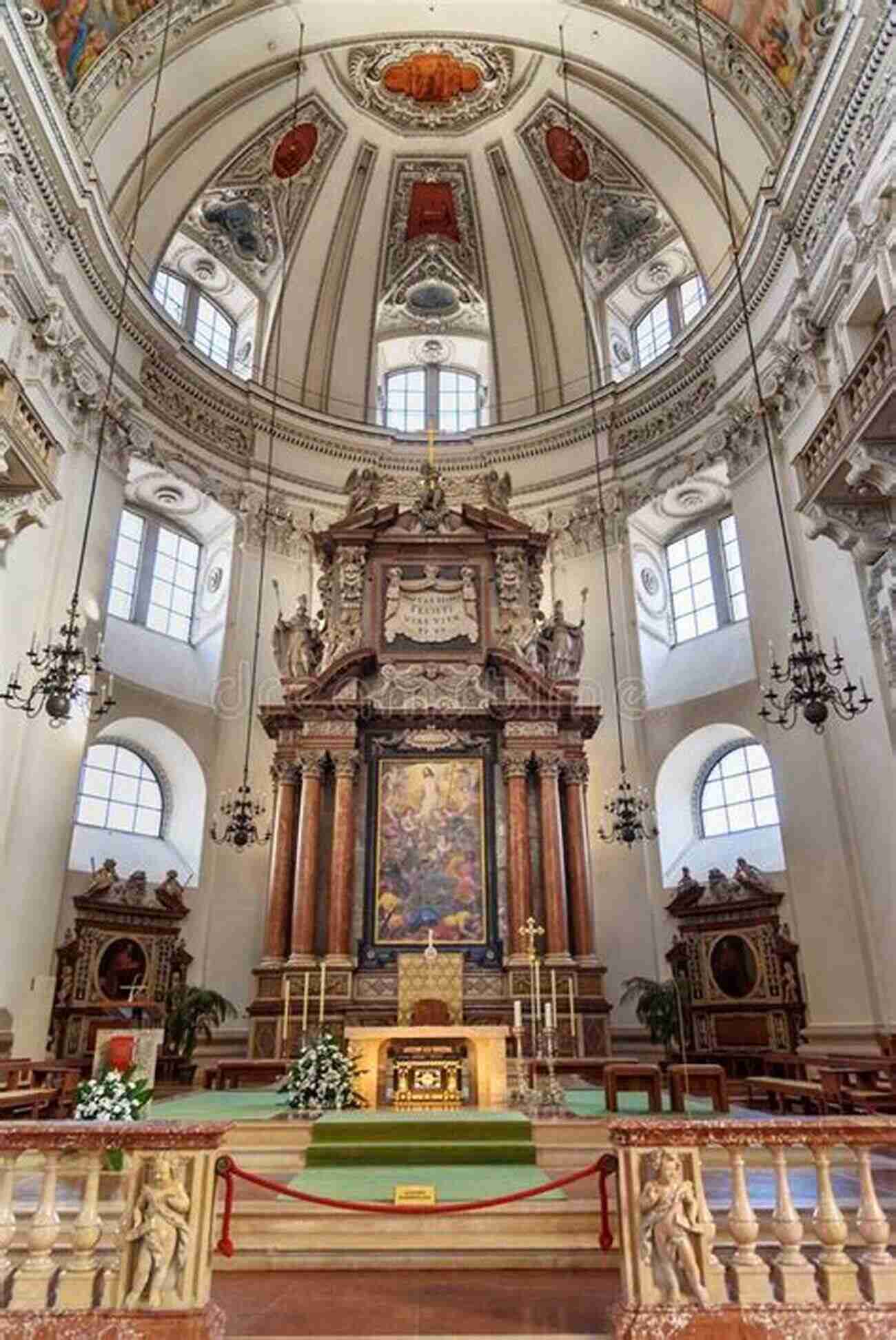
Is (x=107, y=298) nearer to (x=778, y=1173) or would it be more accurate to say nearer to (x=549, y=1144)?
(x=549, y=1144)

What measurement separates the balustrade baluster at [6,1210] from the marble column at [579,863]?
9.25 metres

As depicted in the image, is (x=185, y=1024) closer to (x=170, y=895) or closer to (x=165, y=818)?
(x=170, y=895)

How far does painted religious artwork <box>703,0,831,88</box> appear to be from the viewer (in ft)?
40.0

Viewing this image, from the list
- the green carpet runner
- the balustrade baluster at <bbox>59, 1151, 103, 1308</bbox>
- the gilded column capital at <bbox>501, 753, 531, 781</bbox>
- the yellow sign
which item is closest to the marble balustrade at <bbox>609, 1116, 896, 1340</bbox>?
the yellow sign

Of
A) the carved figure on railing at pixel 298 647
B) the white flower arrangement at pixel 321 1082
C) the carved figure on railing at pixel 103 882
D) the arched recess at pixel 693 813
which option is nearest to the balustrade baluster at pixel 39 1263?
the white flower arrangement at pixel 321 1082

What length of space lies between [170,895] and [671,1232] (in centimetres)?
1131

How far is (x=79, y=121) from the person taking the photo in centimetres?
1313

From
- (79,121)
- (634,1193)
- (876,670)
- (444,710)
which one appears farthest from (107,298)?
(634,1193)

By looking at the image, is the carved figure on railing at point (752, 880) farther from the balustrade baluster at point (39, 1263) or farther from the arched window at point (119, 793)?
the balustrade baluster at point (39, 1263)

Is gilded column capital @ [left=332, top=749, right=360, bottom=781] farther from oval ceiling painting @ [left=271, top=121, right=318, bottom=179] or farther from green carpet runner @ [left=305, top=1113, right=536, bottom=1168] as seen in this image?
oval ceiling painting @ [left=271, top=121, right=318, bottom=179]

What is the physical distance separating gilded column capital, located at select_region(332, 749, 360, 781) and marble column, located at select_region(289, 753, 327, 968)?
219mm

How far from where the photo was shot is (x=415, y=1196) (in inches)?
191

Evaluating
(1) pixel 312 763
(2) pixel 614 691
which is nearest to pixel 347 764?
(1) pixel 312 763

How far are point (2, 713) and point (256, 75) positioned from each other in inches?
512
